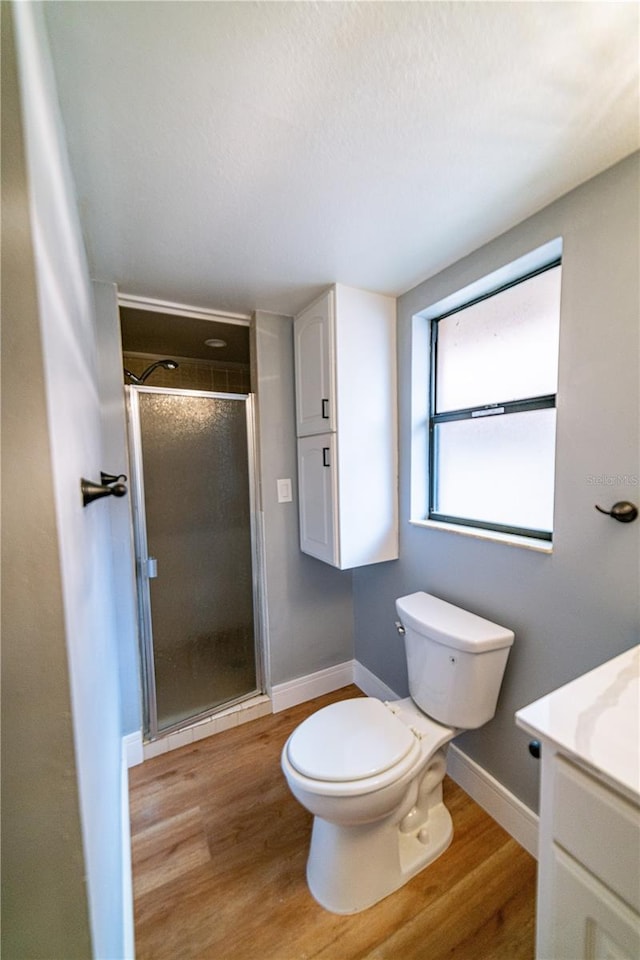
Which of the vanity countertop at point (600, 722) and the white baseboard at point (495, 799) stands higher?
the vanity countertop at point (600, 722)

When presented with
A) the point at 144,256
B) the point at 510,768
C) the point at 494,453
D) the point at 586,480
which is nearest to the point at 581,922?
the point at 510,768

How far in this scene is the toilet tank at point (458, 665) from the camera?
1.21 meters

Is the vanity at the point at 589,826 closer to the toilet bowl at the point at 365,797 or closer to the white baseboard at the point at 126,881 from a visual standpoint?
the toilet bowl at the point at 365,797

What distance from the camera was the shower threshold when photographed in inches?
67.4

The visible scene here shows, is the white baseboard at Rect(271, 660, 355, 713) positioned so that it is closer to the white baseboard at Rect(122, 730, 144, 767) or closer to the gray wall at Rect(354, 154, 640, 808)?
the white baseboard at Rect(122, 730, 144, 767)

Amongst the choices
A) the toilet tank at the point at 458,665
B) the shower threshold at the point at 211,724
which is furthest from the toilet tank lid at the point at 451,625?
the shower threshold at the point at 211,724

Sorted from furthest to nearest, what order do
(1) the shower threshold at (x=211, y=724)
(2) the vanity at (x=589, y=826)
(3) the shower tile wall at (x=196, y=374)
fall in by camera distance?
(3) the shower tile wall at (x=196, y=374) < (1) the shower threshold at (x=211, y=724) < (2) the vanity at (x=589, y=826)

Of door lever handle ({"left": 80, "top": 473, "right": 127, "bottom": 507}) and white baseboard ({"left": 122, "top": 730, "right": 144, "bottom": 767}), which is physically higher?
door lever handle ({"left": 80, "top": 473, "right": 127, "bottom": 507})

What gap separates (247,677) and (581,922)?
1672mm

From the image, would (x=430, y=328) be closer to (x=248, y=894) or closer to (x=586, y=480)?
(x=586, y=480)

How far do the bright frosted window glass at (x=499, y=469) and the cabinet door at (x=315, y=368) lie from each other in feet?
1.78

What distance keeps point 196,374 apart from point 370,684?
232 centimetres

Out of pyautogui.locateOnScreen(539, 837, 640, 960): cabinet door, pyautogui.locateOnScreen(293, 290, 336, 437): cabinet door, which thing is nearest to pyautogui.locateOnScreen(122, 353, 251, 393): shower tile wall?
pyautogui.locateOnScreen(293, 290, 336, 437): cabinet door

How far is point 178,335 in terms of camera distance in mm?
2070
